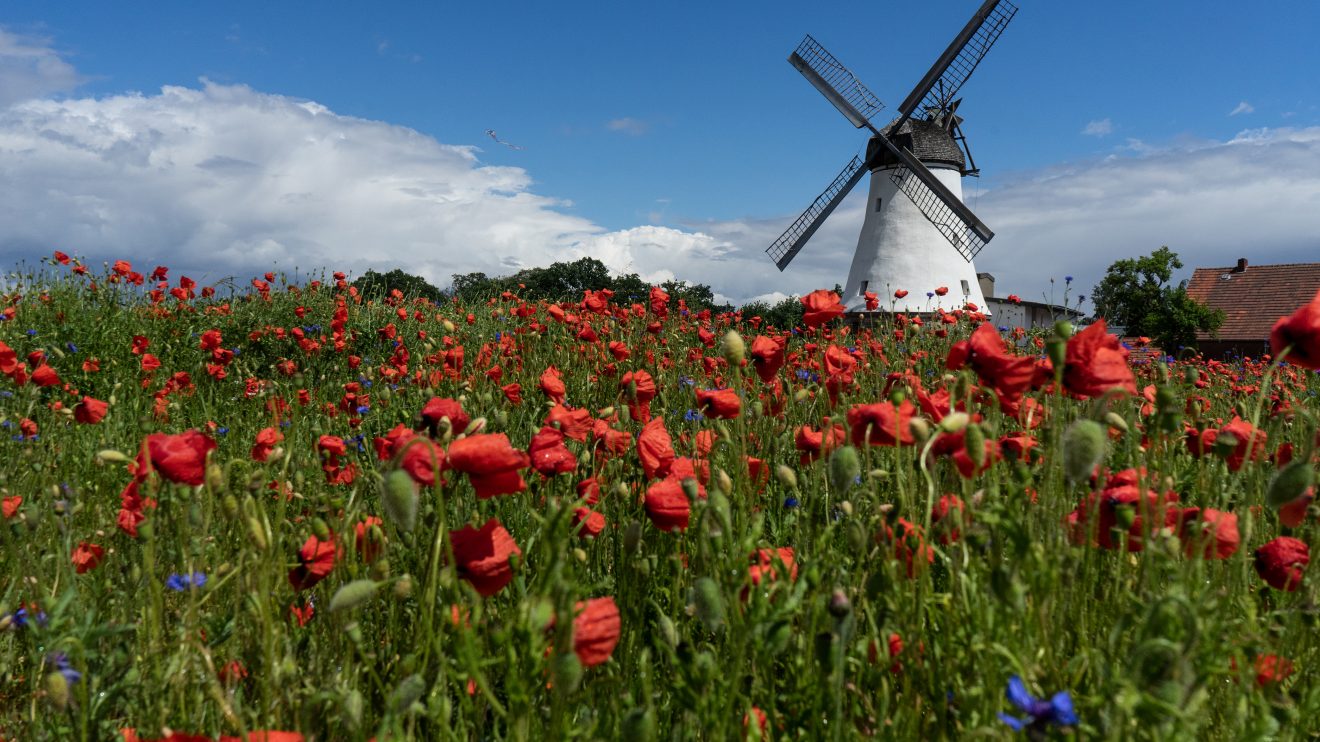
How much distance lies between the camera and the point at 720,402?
2.12 meters

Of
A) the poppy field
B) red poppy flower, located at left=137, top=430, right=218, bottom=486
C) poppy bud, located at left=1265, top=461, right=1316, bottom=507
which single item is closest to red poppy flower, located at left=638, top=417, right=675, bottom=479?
the poppy field

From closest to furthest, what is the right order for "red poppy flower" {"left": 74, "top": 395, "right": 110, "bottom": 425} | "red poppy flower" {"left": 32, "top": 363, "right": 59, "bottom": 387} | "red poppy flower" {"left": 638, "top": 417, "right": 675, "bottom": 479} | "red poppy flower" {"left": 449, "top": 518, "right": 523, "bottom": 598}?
"red poppy flower" {"left": 449, "top": 518, "right": 523, "bottom": 598}
"red poppy flower" {"left": 638, "top": 417, "right": 675, "bottom": 479}
"red poppy flower" {"left": 74, "top": 395, "right": 110, "bottom": 425}
"red poppy flower" {"left": 32, "top": 363, "right": 59, "bottom": 387}

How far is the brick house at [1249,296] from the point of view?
107ft

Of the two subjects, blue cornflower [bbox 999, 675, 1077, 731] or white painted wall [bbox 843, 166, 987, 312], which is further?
white painted wall [bbox 843, 166, 987, 312]

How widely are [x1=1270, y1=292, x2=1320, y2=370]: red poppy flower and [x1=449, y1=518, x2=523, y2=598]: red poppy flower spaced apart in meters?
1.41

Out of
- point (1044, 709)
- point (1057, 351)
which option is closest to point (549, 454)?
point (1057, 351)

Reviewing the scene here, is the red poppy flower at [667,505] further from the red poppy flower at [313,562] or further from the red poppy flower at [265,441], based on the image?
the red poppy flower at [265,441]

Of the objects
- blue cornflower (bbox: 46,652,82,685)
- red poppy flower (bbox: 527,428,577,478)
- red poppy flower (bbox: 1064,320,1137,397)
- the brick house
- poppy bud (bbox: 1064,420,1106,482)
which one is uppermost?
the brick house

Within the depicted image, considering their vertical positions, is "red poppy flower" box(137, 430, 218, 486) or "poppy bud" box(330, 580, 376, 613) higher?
"red poppy flower" box(137, 430, 218, 486)

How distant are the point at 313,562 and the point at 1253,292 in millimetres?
41817

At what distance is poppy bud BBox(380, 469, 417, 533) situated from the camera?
1.21 metres

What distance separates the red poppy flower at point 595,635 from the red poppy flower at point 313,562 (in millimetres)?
724

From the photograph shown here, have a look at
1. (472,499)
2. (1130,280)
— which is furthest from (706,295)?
(472,499)

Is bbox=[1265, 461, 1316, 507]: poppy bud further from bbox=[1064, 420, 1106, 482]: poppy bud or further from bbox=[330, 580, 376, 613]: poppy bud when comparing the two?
bbox=[330, 580, 376, 613]: poppy bud
